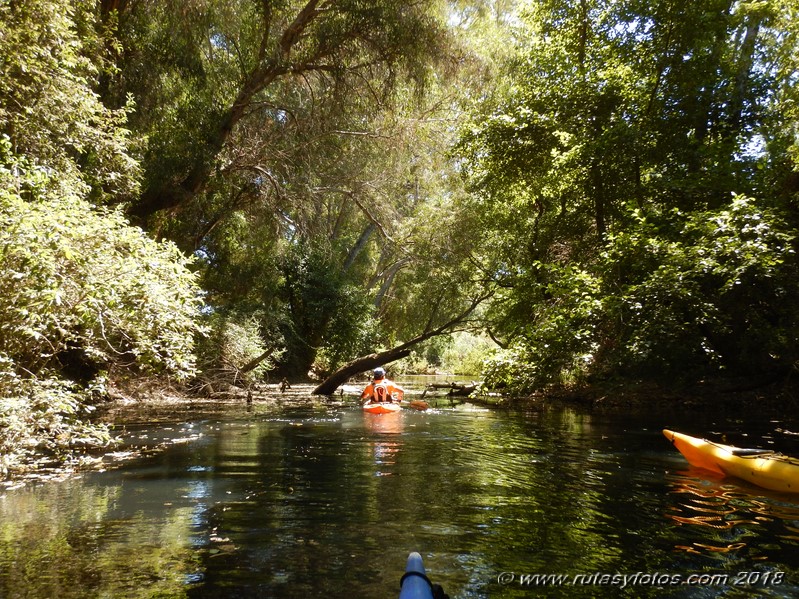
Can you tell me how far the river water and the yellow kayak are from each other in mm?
155

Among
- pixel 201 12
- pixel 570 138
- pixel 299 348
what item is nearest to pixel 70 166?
pixel 201 12

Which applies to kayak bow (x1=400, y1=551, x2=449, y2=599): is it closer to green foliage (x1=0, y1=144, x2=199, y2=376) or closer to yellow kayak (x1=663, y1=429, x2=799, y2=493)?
green foliage (x1=0, y1=144, x2=199, y2=376)

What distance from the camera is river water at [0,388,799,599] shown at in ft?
12.9

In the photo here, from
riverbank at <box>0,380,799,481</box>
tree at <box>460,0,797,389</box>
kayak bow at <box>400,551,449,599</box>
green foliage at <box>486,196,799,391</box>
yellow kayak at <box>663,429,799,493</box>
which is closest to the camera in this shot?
kayak bow at <box>400,551,449,599</box>

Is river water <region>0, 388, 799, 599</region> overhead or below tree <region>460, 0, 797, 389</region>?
below

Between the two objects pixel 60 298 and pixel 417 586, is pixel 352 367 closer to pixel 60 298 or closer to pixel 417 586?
pixel 60 298

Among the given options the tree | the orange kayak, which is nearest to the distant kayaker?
the orange kayak

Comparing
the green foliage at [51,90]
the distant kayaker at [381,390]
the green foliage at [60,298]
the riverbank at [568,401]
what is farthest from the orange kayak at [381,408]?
the green foliage at [51,90]

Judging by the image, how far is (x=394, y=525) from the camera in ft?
17.1

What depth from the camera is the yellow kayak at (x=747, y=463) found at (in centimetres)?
632

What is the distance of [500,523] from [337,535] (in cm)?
150

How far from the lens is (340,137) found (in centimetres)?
1700

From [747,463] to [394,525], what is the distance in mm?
4399

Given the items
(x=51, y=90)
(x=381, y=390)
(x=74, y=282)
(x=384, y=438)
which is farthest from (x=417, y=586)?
(x=381, y=390)
